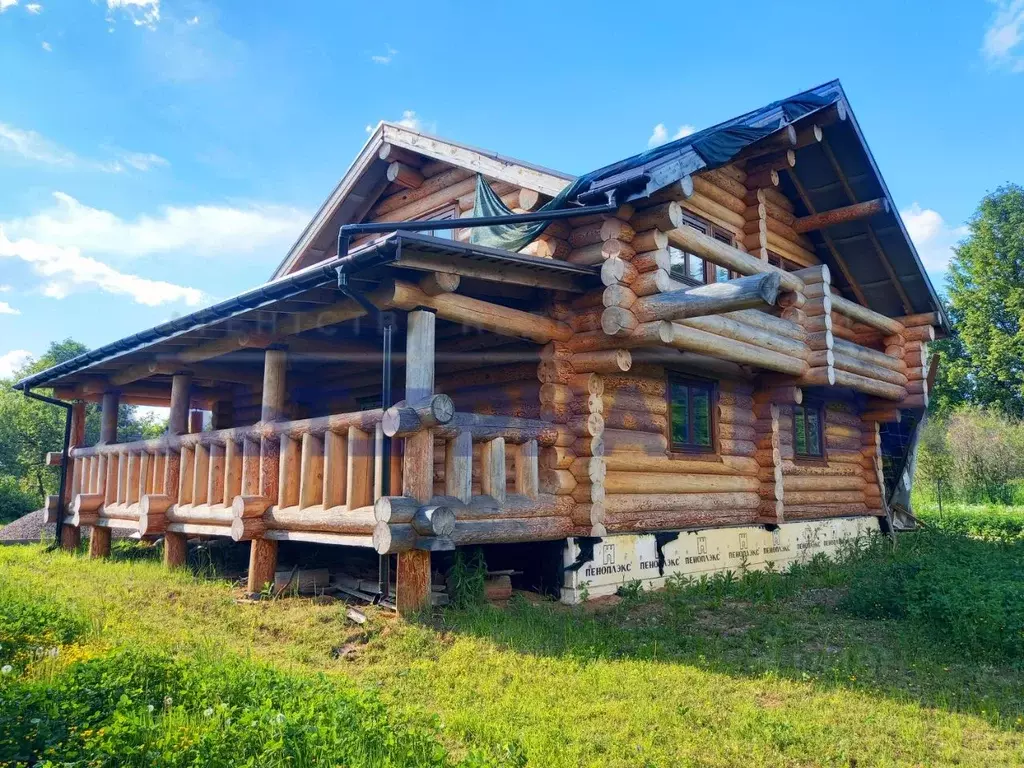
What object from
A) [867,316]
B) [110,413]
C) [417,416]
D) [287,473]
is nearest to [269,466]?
[287,473]

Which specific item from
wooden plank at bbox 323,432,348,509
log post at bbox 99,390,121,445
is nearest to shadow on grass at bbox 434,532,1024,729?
wooden plank at bbox 323,432,348,509

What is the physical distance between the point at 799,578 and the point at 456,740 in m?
8.04

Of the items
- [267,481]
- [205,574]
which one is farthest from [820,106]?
[205,574]

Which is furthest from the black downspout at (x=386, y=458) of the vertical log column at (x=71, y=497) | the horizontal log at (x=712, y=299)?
the vertical log column at (x=71, y=497)

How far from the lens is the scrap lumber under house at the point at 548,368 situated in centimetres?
796

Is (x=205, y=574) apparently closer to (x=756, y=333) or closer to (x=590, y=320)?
(x=590, y=320)

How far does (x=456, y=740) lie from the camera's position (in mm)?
4750

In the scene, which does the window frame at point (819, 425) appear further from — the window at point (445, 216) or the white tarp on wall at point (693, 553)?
the window at point (445, 216)

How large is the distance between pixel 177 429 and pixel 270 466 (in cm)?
324

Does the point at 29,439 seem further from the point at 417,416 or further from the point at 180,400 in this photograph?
the point at 417,416

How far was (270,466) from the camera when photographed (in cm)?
942

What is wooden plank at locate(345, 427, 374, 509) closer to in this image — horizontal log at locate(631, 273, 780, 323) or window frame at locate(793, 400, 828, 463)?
horizontal log at locate(631, 273, 780, 323)

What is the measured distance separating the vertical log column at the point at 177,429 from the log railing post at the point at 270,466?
80.1 inches

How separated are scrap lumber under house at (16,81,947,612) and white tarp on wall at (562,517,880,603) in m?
0.04
